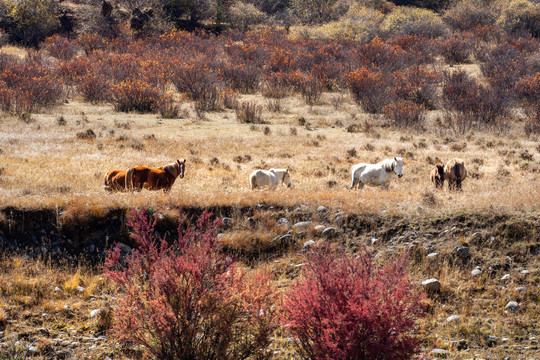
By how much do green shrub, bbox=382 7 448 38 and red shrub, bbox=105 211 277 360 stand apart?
48.9 metres

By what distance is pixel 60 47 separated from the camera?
4228cm

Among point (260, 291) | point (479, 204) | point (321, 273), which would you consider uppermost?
point (321, 273)

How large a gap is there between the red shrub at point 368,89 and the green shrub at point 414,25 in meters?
20.1

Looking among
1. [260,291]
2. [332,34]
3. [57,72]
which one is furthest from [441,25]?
[260,291]

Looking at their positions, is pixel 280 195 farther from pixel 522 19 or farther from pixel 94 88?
pixel 522 19

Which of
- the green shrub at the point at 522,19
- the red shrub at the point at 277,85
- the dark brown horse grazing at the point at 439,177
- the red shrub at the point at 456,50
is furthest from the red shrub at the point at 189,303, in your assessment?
the green shrub at the point at 522,19

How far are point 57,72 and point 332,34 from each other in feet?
89.2

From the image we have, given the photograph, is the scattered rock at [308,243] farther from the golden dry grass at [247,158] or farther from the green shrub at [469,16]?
the green shrub at [469,16]

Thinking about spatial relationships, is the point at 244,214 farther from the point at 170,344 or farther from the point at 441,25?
the point at 441,25

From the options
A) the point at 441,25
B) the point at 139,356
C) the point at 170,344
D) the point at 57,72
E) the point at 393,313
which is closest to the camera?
the point at 393,313

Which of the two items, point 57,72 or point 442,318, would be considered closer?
point 442,318

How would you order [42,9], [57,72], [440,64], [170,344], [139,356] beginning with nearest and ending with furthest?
[170,344] → [139,356] → [57,72] → [440,64] → [42,9]

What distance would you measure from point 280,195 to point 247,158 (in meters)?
7.27

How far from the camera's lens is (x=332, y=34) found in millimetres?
49562
